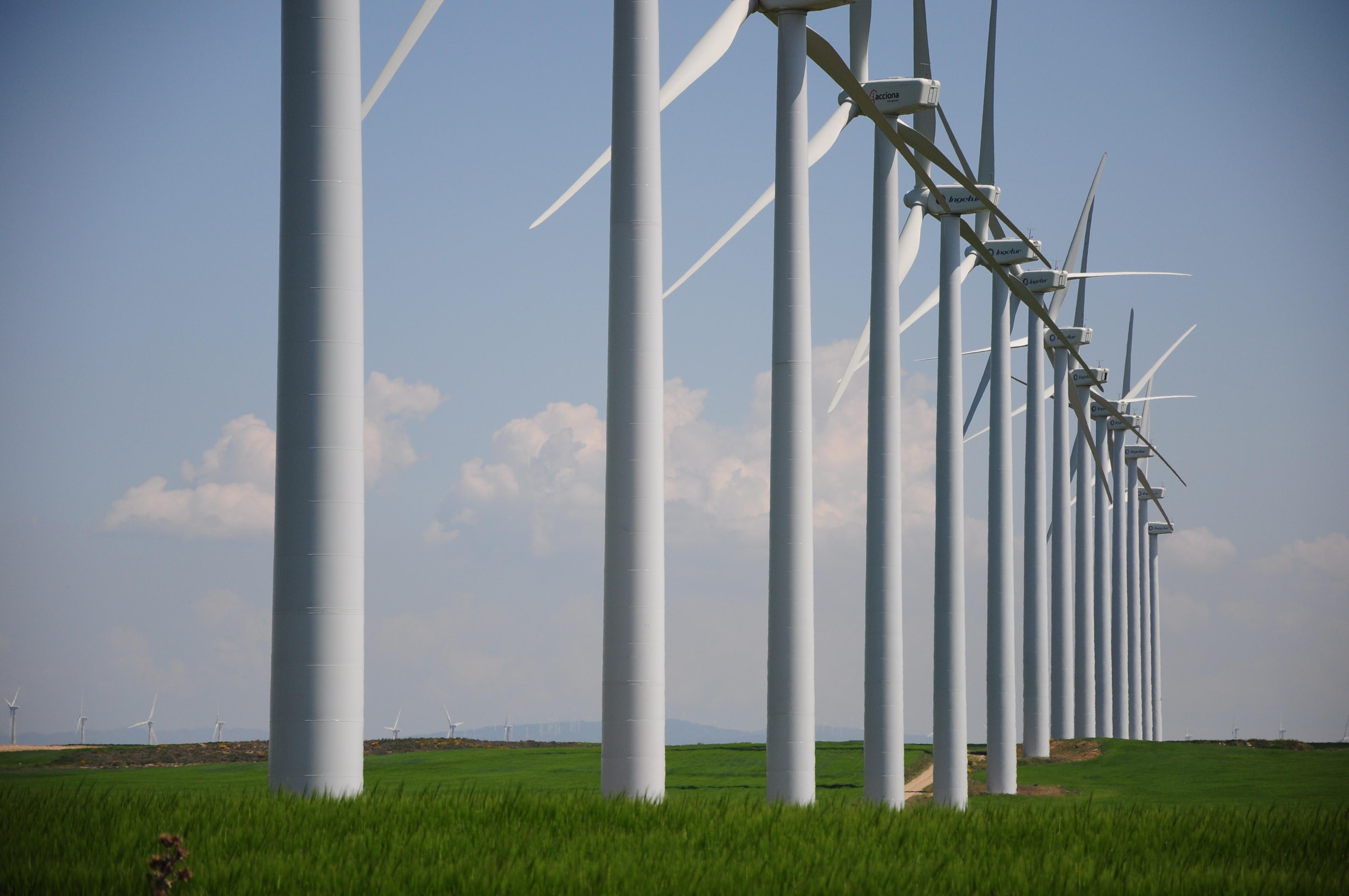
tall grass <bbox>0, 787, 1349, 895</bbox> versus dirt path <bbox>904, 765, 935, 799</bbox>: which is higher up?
tall grass <bbox>0, 787, 1349, 895</bbox>

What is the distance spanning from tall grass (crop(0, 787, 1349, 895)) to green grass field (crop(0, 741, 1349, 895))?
0.17 ft

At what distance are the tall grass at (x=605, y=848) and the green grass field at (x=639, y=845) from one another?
5 centimetres

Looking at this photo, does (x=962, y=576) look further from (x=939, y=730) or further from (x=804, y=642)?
(x=804, y=642)

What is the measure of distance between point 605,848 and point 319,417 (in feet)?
31.6

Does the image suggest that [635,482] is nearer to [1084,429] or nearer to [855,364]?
[855,364]

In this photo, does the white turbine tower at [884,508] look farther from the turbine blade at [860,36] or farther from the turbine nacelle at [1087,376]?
the turbine nacelle at [1087,376]

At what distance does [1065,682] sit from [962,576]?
145 feet

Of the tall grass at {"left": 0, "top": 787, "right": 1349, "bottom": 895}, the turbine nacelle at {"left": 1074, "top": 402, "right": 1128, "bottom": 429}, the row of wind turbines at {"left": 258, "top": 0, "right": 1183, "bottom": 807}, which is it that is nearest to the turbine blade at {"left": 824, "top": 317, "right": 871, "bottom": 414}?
the row of wind turbines at {"left": 258, "top": 0, "right": 1183, "bottom": 807}

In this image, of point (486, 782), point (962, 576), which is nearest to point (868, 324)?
point (962, 576)

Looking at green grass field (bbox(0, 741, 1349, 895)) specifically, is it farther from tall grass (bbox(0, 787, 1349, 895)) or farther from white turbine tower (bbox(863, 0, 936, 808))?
white turbine tower (bbox(863, 0, 936, 808))

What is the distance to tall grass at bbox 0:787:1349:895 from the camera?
20.1 m

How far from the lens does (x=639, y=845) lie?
78.2ft

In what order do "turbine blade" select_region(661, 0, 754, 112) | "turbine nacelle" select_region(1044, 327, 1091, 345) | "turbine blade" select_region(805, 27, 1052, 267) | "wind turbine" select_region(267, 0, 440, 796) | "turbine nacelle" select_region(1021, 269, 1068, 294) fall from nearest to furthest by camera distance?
"wind turbine" select_region(267, 0, 440, 796) → "turbine blade" select_region(661, 0, 754, 112) → "turbine blade" select_region(805, 27, 1052, 267) → "turbine nacelle" select_region(1021, 269, 1068, 294) → "turbine nacelle" select_region(1044, 327, 1091, 345)

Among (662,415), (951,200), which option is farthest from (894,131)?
(662,415)
